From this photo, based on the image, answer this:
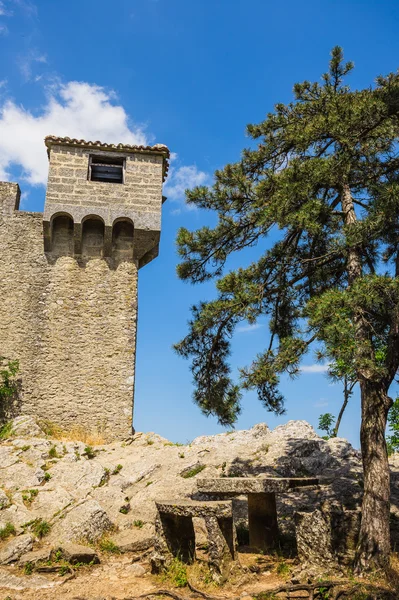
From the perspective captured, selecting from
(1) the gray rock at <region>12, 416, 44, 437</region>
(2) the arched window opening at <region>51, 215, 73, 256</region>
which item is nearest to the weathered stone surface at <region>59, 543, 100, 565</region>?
(1) the gray rock at <region>12, 416, 44, 437</region>

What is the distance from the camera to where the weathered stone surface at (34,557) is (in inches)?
263

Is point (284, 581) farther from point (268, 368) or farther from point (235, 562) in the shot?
point (268, 368)

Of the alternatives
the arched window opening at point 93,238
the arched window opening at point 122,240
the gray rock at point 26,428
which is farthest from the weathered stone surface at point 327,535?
the arched window opening at point 93,238

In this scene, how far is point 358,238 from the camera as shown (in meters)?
7.57

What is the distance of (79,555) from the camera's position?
676cm

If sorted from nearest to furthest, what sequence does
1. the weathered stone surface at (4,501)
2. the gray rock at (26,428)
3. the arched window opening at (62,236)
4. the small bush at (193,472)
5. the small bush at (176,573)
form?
the small bush at (176,573)
the weathered stone surface at (4,501)
the small bush at (193,472)
the gray rock at (26,428)
the arched window opening at (62,236)

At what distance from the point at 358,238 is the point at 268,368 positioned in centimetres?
238

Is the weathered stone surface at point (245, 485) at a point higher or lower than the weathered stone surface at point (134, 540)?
higher

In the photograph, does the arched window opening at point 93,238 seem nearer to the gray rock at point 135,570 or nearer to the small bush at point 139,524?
the small bush at point 139,524

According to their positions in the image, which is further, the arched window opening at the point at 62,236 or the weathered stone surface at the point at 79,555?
the arched window opening at the point at 62,236

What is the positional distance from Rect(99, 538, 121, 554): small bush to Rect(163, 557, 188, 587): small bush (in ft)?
4.03

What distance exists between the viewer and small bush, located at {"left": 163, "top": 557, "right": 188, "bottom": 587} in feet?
19.5

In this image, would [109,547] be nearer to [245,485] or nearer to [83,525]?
[83,525]

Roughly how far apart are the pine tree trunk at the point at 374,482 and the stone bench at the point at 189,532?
1633mm
